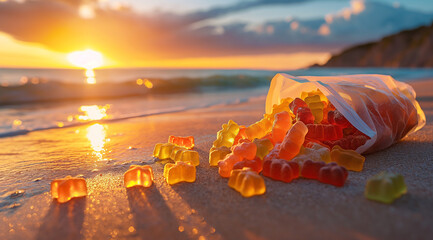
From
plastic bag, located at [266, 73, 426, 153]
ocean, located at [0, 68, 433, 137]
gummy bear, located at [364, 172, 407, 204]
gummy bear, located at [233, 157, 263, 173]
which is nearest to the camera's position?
gummy bear, located at [364, 172, 407, 204]

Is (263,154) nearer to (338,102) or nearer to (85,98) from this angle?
(338,102)

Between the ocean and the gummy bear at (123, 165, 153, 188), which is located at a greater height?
the gummy bear at (123, 165, 153, 188)

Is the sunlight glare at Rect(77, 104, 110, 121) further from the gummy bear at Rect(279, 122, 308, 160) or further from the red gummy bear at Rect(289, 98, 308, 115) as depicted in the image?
the gummy bear at Rect(279, 122, 308, 160)

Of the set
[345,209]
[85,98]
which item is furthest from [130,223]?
[85,98]

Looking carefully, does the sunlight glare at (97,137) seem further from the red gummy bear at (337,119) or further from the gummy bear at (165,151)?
the red gummy bear at (337,119)

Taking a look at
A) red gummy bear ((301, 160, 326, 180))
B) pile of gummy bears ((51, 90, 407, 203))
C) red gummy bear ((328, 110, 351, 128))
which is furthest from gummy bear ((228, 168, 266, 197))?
red gummy bear ((328, 110, 351, 128))

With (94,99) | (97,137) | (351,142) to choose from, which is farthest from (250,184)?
(94,99)

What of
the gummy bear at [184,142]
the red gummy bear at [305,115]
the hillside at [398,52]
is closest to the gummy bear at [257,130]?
the red gummy bear at [305,115]
